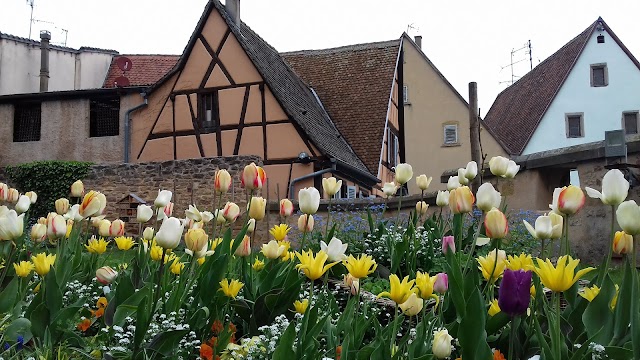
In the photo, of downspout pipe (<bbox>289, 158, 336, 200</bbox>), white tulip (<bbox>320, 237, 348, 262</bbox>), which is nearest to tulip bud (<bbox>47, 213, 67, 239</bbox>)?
white tulip (<bbox>320, 237, 348, 262</bbox>)

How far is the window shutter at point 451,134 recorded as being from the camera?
69.6 ft

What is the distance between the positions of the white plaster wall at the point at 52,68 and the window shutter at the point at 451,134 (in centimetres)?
1199

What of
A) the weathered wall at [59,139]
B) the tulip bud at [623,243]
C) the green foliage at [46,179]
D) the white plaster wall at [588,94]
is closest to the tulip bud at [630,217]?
the tulip bud at [623,243]

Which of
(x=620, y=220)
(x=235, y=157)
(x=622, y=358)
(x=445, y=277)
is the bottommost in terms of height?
(x=622, y=358)

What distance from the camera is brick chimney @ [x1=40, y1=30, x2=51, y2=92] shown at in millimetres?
21688

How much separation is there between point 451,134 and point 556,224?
63.1 feet

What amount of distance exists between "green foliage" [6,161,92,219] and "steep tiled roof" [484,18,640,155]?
11.7 meters

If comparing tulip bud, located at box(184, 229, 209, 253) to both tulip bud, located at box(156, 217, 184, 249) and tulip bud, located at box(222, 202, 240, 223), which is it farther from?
tulip bud, located at box(222, 202, 240, 223)

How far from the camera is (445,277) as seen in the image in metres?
2.18

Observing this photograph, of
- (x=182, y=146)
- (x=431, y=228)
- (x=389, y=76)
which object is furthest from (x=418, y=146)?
(x=431, y=228)

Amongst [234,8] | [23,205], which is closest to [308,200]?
[23,205]

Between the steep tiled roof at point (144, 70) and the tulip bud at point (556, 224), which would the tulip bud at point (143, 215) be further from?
the steep tiled roof at point (144, 70)

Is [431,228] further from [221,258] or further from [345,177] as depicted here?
[345,177]

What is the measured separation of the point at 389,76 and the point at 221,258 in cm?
1633
